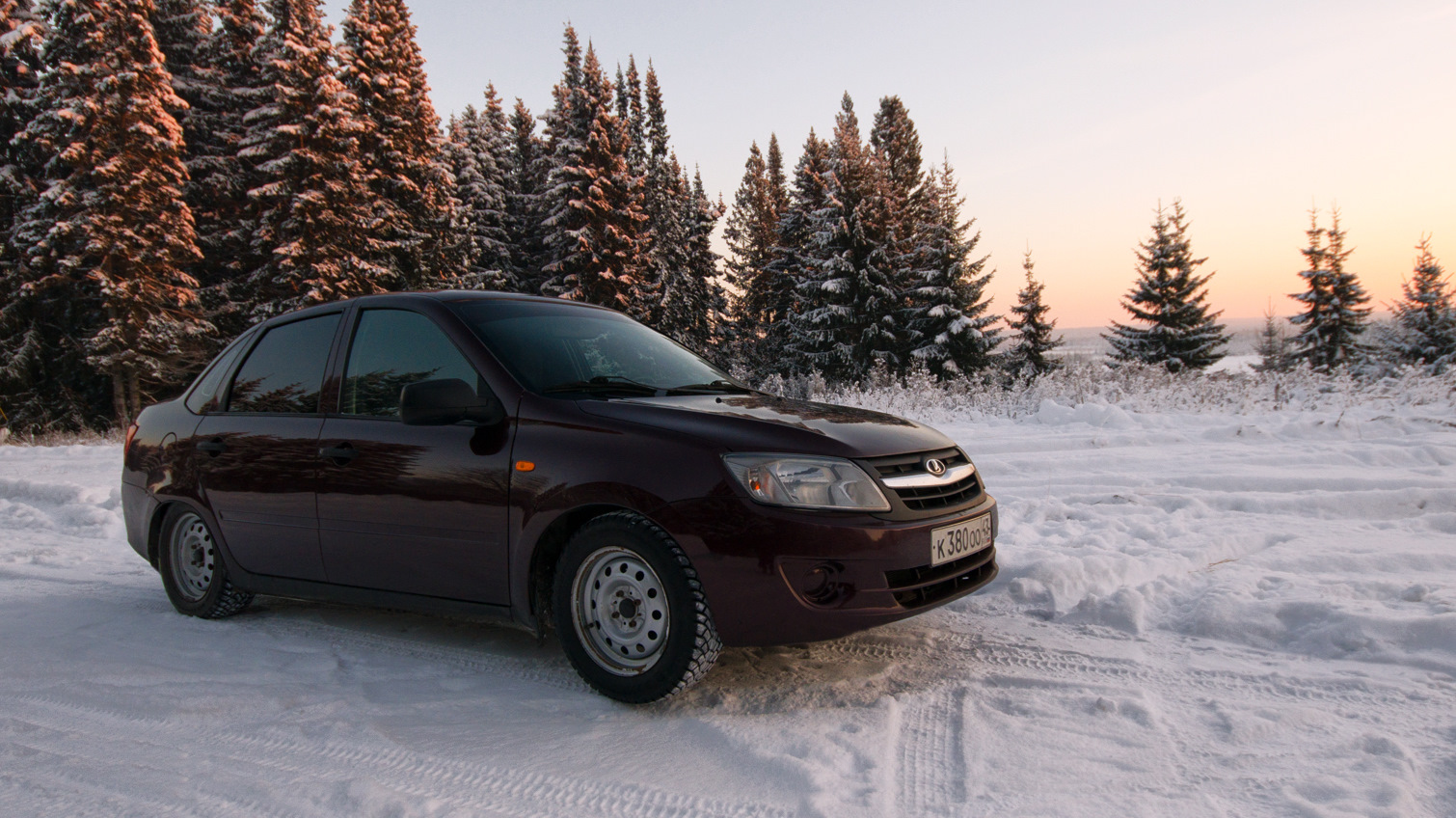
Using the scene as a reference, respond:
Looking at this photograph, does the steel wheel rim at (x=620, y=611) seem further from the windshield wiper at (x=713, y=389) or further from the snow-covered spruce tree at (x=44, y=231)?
the snow-covered spruce tree at (x=44, y=231)

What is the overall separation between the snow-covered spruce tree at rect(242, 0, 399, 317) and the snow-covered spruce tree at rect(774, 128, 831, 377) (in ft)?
55.2

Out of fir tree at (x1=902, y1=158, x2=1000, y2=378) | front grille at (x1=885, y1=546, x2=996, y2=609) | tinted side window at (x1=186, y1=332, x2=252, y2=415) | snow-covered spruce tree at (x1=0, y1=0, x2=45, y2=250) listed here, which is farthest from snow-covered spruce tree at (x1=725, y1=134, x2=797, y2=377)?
front grille at (x1=885, y1=546, x2=996, y2=609)

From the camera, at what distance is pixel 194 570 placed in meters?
4.69

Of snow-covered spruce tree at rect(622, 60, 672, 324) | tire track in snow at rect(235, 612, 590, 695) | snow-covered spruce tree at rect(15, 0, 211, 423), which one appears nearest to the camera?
tire track in snow at rect(235, 612, 590, 695)

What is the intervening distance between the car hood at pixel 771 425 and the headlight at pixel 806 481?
0.04 metres

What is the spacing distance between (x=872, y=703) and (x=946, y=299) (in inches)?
1138

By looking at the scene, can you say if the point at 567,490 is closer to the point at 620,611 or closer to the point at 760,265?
the point at 620,611

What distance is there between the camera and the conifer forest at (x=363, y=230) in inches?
882

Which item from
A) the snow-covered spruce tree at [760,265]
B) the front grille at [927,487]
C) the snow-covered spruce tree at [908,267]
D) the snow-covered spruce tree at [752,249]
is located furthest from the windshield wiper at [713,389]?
the snow-covered spruce tree at [752,249]

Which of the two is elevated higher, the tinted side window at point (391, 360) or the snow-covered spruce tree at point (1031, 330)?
the snow-covered spruce tree at point (1031, 330)

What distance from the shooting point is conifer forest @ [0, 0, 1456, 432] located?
882 inches

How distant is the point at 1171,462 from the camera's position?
286 inches

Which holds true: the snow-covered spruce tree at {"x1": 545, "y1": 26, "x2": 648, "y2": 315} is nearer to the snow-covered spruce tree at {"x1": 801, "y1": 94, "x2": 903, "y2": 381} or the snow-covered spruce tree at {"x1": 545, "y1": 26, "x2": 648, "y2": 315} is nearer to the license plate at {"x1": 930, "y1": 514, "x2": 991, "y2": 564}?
the snow-covered spruce tree at {"x1": 801, "y1": 94, "x2": 903, "y2": 381}

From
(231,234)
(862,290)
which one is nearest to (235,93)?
(231,234)
